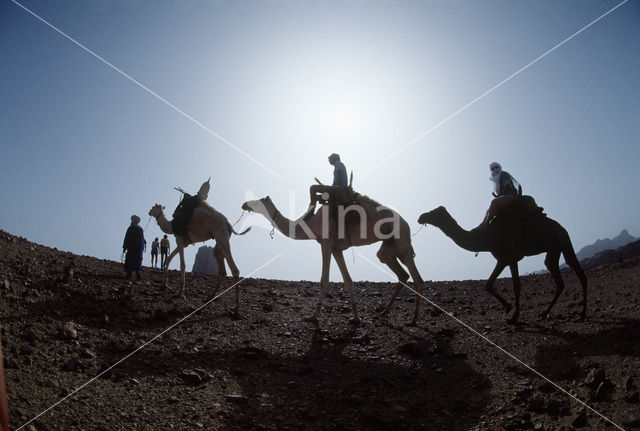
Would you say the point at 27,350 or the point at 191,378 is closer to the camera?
the point at 27,350

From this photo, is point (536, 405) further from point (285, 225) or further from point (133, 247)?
point (133, 247)

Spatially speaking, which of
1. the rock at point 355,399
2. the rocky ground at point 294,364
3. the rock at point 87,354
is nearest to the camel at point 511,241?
the rocky ground at point 294,364

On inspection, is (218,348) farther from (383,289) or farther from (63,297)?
(383,289)

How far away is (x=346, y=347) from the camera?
7414 mm

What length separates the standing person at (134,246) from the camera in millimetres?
12375

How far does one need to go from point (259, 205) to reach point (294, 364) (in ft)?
16.4

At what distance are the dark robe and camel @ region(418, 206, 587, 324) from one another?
8.86 meters

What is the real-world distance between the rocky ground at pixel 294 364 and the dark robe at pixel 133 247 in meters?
2.32

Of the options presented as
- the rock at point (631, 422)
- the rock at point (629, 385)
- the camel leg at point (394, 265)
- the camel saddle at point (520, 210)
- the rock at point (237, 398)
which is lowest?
the rock at point (631, 422)

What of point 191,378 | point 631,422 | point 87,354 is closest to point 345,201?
point 191,378

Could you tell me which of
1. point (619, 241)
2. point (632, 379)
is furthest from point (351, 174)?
point (619, 241)

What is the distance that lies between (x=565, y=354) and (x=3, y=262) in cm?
1165

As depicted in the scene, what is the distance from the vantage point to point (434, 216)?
366 inches

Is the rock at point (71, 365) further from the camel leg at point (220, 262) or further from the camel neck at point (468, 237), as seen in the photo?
the camel neck at point (468, 237)
